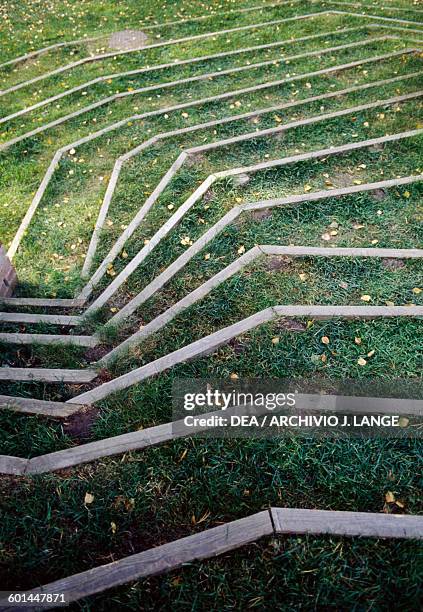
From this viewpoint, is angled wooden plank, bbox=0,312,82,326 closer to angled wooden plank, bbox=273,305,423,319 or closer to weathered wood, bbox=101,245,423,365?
weathered wood, bbox=101,245,423,365

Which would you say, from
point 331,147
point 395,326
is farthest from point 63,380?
point 331,147

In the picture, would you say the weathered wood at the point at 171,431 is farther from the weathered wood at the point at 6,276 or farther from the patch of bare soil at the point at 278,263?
the weathered wood at the point at 6,276

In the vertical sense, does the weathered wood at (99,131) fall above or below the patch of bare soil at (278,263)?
above

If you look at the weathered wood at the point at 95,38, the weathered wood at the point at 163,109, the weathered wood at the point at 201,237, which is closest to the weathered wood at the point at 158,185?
the weathered wood at the point at 201,237

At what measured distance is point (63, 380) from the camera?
3.56 meters

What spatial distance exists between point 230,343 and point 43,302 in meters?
2.19

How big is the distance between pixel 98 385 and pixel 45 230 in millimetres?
2923

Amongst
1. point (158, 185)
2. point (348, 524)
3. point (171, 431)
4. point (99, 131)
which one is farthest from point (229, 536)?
point (99, 131)

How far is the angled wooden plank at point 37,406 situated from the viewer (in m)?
3.32

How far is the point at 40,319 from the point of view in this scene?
420cm

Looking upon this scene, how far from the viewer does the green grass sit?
2454 mm

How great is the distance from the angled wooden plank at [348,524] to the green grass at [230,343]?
0.06m

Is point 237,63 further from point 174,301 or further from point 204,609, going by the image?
point 204,609

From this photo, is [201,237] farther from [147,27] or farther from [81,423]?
[147,27]
